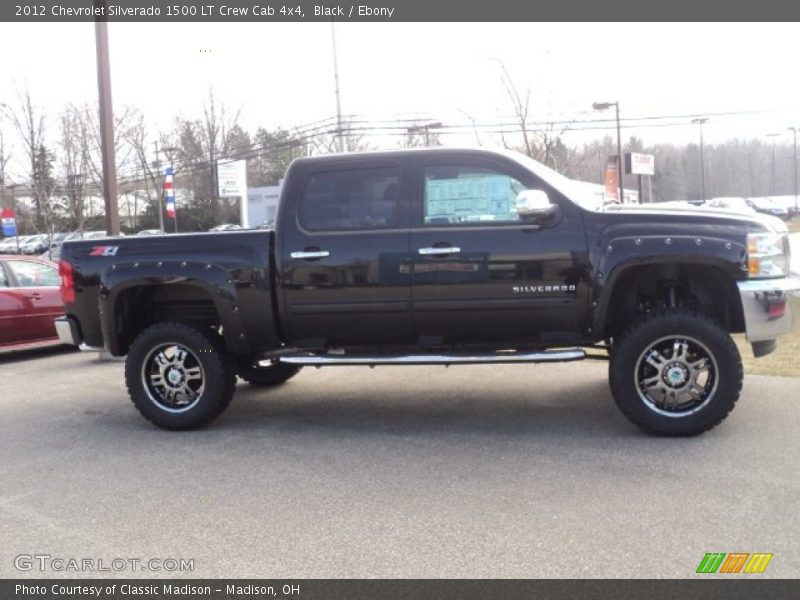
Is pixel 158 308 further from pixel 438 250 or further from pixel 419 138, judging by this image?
pixel 419 138

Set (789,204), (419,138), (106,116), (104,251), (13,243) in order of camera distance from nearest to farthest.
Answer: (104,251), (106,116), (419,138), (13,243), (789,204)

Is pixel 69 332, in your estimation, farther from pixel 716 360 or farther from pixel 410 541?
pixel 716 360

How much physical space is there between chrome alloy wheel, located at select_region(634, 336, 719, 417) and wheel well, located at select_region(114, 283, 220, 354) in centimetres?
340

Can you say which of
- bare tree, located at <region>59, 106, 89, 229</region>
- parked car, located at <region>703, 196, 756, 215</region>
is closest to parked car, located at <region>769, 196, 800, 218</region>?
parked car, located at <region>703, 196, 756, 215</region>

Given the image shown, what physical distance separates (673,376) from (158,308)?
4133 mm

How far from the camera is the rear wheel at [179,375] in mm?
6199

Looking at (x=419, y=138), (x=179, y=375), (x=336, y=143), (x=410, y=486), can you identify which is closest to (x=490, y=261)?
(x=410, y=486)

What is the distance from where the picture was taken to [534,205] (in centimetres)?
539

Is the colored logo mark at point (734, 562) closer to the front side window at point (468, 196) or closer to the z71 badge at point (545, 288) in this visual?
the z71 badge at point (545, 288)

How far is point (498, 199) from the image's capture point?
19.1 ft

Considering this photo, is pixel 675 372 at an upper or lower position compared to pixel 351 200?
lower
